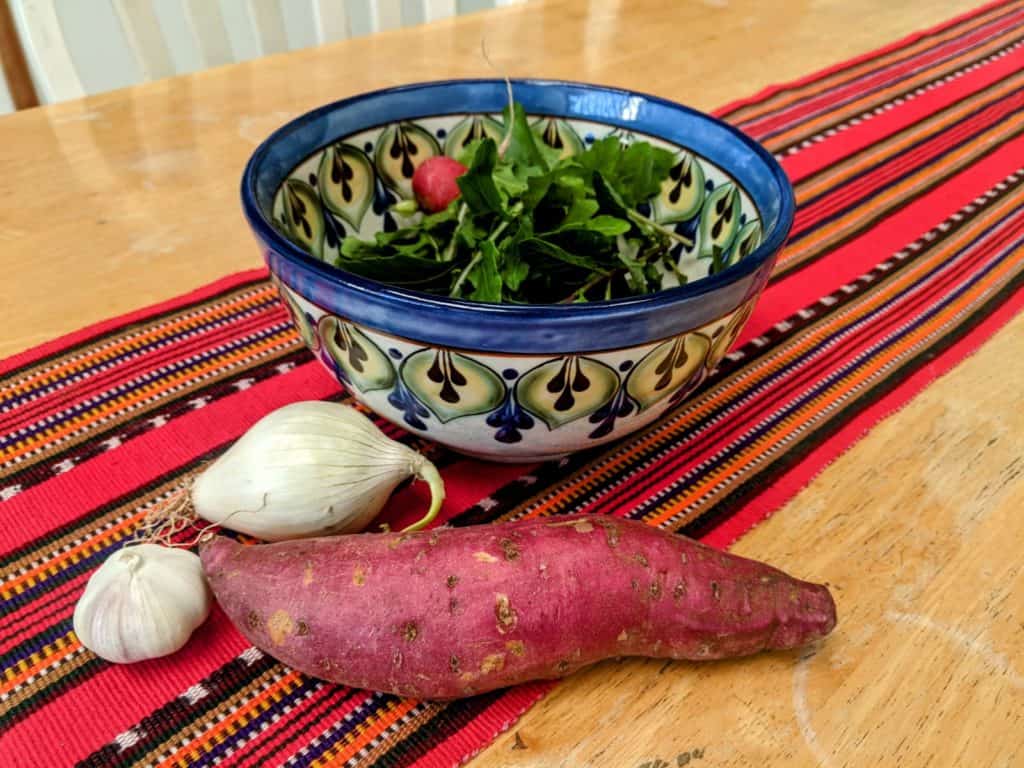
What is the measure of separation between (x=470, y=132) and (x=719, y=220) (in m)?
0.24

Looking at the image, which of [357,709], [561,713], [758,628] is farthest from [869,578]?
[357,709]

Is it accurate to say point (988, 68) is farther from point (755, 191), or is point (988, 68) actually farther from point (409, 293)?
point (409, 293)

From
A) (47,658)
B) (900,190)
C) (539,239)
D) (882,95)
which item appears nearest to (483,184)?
(539,239)

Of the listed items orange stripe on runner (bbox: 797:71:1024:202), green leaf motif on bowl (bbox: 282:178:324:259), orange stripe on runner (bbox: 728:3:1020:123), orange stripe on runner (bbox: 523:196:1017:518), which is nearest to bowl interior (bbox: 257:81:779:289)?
green leaf motif on bowl (bbox: 282:178:324:259)

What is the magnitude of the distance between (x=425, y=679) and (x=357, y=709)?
0.15 ft

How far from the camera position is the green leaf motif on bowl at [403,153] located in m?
0.70

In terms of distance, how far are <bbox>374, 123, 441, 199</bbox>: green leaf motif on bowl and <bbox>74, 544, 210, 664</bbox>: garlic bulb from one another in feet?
1.26

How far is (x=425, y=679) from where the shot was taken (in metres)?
0.43

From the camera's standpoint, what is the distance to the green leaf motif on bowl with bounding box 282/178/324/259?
59cm

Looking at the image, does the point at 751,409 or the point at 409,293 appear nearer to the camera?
the point at 409,293

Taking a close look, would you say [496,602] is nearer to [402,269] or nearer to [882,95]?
[402,269]

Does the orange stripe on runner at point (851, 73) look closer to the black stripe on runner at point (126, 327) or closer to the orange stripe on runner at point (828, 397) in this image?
the orange stripe on runner at point (828, 397)

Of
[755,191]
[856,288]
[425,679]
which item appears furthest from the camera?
[856,288]

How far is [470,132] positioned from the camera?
2.39ft
